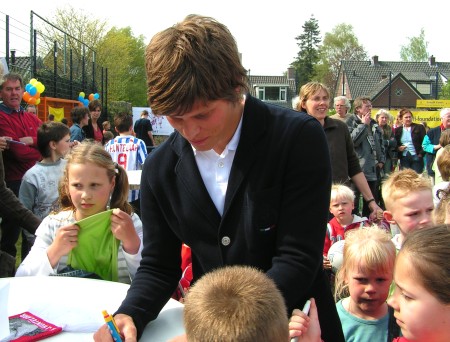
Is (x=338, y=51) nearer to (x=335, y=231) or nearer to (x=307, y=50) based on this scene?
(x=307, y=50)

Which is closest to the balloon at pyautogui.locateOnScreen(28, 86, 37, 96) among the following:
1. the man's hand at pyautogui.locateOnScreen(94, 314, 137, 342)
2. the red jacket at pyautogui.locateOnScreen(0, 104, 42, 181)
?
the red jacket at pyautogui.locateOnScreen(0, 104, 42, 181)

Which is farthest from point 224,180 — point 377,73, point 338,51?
point 338,51

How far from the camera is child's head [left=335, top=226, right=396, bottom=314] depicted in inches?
90.7

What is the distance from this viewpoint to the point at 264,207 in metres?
1.40

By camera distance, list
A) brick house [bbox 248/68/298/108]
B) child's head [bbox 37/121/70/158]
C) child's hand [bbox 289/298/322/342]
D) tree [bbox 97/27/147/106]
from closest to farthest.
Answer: child's hand [bbox 289/298/322/342] → child's head [bbox 37/121/70/158] → tree [bbox 97/27/147/106] → brick house [bbox 248/68/298/108]

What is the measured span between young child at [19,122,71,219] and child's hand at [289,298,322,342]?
309 cm


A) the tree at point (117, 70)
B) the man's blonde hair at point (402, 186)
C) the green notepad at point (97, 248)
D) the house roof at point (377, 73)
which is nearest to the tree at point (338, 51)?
the house roof at point (377, 73)

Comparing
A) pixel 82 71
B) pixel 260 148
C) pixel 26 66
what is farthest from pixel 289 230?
pixel 82 71

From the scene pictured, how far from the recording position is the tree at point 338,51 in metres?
61.0

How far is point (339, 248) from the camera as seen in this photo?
3.09m

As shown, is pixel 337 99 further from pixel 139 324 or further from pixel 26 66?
pixel 26 66

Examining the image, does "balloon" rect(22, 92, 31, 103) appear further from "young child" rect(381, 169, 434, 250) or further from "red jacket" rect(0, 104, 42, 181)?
"young child" rect(381, 169, 434, 250)

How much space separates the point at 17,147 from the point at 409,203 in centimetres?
382

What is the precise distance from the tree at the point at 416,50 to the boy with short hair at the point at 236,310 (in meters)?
61.1
